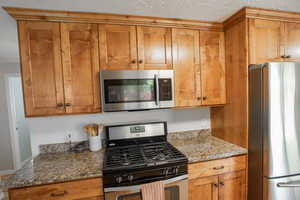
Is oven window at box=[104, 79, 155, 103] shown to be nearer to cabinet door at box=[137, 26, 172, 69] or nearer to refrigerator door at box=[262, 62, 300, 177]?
cabinet door at box=[137, 26, 172, 69]

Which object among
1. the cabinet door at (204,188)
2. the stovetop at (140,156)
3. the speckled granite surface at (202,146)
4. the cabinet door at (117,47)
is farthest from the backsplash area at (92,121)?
the cabinet door at (204,188)

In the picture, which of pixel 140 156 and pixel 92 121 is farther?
pixel 92 121

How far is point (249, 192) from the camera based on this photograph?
64.6 inches

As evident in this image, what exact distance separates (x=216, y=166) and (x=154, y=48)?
1.33 meters

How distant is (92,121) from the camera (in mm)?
1867

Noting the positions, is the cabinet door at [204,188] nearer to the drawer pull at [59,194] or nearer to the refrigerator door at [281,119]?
the refrigerator door at [281,119]

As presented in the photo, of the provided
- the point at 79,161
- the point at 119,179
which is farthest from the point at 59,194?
the point at 119,179

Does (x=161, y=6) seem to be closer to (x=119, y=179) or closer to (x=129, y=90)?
(x=129, y=90)

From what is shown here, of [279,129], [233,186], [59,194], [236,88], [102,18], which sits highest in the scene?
[102,18]

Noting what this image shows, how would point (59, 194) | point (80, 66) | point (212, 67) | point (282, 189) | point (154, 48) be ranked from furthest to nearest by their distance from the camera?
point (212, 67), point (154, 48), point (80, 66), point (282, 189), point (59, 194)

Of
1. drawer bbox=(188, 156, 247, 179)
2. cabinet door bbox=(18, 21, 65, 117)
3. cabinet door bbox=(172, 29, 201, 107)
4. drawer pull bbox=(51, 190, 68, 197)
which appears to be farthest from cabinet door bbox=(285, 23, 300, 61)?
drawer pull bbox=(51, 190, 68, 197)

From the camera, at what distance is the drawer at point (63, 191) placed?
118 centimetres

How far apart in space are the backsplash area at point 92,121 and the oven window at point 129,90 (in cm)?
41

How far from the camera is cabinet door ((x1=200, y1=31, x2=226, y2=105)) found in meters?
1.82
